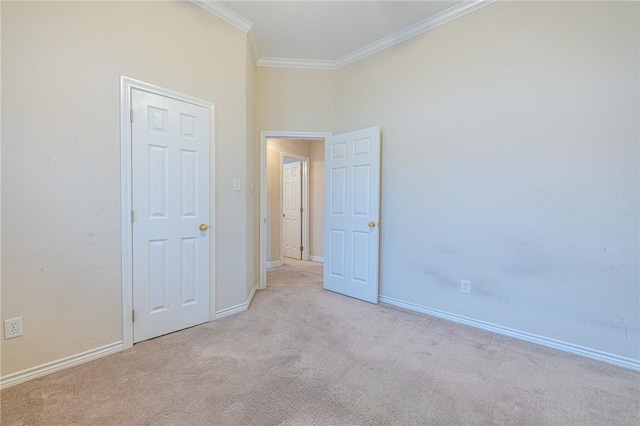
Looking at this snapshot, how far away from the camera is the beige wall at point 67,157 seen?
68.0 inches

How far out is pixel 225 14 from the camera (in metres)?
2.75

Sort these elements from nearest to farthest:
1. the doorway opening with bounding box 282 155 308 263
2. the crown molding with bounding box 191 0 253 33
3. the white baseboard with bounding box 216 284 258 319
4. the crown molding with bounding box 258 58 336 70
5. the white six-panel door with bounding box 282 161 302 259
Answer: the crown molding with bounding box 191 0 253 33
the white baseboard with bounding box 216 284 258 319
the crown molding with bounding box 258 58 336 70
the doorway opening with bounding box 282 155 308 263
the white six-panel door with bounding box 282 161 302 259

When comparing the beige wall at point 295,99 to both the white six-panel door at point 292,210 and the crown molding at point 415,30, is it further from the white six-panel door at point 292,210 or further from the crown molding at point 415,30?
the white six-panel door at point 292,210

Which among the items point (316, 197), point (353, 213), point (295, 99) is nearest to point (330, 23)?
point (295, 99)

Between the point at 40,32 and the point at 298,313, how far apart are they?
287cm

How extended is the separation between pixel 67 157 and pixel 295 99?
2546 millimetres

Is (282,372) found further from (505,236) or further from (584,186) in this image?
(584,186)

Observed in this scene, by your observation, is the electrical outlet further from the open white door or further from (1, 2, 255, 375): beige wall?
the open white door

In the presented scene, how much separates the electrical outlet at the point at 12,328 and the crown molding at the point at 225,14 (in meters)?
2.69

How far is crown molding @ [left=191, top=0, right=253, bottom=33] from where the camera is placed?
2.59 meters

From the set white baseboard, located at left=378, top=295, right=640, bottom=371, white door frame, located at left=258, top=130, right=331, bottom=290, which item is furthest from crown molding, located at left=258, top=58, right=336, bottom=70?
white baseboard, located at left=378, top=295, right=640, bottom=371

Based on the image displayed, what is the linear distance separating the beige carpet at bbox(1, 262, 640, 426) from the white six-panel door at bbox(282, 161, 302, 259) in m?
3.60

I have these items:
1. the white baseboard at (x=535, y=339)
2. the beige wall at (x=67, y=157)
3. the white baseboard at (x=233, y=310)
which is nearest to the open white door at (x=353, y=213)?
the white baseboard at (x=535, y=339)

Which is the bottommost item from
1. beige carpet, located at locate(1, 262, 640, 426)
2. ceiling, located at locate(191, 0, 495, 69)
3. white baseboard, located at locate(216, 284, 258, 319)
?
beige carpet, located at locate(1, 262, 640, 426)
